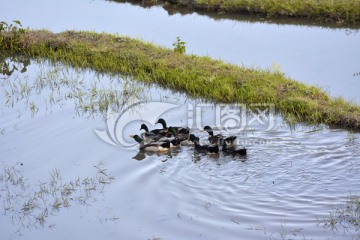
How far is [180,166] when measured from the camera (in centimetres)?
860

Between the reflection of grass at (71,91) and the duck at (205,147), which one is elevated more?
the reflection of grass at (71,91)

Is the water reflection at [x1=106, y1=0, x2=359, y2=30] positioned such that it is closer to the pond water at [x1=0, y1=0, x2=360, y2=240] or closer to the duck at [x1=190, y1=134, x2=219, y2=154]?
the pond water at [x1=0, y1=0, x2=360, y2=240]

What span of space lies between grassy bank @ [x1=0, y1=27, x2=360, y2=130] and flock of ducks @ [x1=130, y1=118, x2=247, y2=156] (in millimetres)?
1449

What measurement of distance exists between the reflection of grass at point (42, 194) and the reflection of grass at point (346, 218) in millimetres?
2886

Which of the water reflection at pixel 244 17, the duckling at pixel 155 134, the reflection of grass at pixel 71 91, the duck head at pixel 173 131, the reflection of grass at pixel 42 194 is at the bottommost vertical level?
the reflection of grass at pixel 42 194

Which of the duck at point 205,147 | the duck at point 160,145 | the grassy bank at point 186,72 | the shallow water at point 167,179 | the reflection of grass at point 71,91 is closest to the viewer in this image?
the shallow water at point 167,179

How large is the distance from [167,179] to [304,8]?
8.04 m

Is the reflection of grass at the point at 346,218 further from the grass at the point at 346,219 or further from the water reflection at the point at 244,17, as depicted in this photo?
the water reflection at the point at 244,17

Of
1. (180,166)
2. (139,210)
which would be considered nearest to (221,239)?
(139,210)

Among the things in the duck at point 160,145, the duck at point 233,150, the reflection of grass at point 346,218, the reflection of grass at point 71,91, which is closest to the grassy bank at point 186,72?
the reflection of grass at point 71,91

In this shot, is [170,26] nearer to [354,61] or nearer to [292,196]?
[354,61]

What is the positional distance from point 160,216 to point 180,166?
148 cm

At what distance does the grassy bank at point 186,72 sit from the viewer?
10.0m

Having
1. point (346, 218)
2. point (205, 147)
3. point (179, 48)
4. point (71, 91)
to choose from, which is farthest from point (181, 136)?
point (179, 48)
